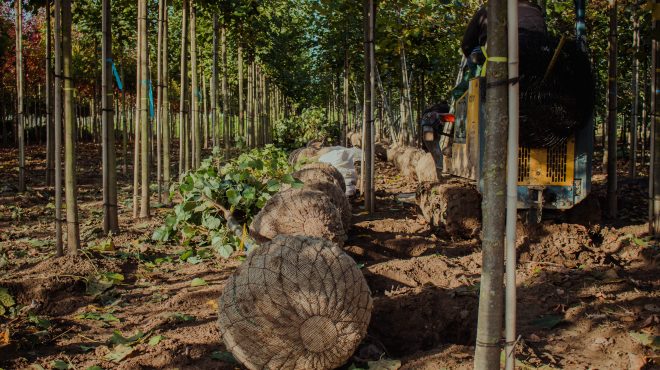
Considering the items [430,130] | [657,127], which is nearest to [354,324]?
[657,127]

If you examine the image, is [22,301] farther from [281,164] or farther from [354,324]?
[281,164]

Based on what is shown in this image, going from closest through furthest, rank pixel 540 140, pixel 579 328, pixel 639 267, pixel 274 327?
pixel 274 327 → pixel 579 328 → pixel 639 267 → pixel 540 140

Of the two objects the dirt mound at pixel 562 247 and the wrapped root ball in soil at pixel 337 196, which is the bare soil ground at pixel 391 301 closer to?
the dirt mound at pixel 562 247

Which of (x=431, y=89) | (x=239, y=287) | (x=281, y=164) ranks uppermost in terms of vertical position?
(x=431, y=89)

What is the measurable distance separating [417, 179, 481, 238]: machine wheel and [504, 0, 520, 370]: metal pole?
4882 mm

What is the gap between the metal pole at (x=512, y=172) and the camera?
270 cm

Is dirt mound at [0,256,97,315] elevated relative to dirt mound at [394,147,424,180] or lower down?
lower down

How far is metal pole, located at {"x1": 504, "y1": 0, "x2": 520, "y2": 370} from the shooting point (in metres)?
2.70

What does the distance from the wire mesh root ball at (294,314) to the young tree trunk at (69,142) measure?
2784mm

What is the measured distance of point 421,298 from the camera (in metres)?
4.62

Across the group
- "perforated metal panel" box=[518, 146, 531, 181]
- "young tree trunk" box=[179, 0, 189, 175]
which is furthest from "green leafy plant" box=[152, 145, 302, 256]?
"young tree trunk" box=[179, 0, 189, 175]

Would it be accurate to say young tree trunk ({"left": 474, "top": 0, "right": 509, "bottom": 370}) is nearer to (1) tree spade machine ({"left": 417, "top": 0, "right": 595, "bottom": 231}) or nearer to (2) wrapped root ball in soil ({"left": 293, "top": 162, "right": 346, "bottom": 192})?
(1) tree spade machine ({"left": 417, "top": 0, "right": 595, "bottom": 231})

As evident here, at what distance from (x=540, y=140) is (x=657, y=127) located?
60.0 inches

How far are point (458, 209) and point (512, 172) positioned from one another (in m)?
5.05
